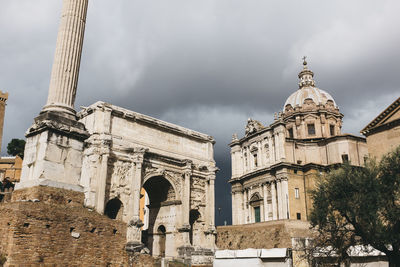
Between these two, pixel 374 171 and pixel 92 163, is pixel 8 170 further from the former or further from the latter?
pixel 374 171

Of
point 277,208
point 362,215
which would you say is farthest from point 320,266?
point 277,208

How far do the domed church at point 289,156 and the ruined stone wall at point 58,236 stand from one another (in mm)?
30576

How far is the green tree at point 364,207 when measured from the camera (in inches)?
614

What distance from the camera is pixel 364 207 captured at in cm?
1645

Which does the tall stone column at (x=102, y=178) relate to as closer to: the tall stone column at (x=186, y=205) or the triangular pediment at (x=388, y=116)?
the tall stone column at (x=186, y=205)

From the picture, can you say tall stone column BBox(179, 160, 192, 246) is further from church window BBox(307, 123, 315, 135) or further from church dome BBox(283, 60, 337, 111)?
church dome BBox(283, 60, 337, 111)

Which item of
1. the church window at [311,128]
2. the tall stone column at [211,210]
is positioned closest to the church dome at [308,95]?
the church window at [311,128]

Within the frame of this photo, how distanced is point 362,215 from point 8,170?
44.3 meters

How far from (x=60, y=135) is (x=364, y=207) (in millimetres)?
13222

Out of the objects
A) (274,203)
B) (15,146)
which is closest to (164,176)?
(274,203)

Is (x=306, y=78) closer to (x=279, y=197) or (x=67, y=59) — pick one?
(x=279, y=197)

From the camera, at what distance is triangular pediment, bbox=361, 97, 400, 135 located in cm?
3012

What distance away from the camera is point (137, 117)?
28703 millimetres

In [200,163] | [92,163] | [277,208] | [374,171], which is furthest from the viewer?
[277,208]
